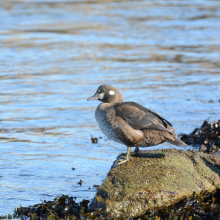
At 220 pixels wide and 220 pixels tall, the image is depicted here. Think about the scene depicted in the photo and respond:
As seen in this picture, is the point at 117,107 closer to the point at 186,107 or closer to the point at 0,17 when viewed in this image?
the point at 186,107

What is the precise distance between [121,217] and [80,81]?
9217mm

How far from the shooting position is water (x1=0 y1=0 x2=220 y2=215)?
22.6ft

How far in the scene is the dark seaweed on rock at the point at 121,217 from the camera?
14.8ft

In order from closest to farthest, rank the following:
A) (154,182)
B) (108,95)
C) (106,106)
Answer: (154,182)
(106,106)
(108,95)

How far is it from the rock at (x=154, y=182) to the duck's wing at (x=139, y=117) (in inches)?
15.2

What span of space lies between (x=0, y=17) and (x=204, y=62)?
15056 mm

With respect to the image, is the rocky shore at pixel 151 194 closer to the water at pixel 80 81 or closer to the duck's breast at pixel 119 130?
the duck's breast at pixel 119 130

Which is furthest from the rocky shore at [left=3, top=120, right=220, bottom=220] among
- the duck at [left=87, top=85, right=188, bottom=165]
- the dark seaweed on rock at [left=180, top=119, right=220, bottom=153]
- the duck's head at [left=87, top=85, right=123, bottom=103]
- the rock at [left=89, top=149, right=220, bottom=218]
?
the dark seaweed on rock at [left=180, top=119, right=220, bottom=153]

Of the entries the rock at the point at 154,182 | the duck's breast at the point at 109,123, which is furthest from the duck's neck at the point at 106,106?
the rock at the point at 154,182

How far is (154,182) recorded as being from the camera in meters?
4.76

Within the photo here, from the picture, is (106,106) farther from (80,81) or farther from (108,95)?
(80,81)

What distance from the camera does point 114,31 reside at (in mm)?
22156

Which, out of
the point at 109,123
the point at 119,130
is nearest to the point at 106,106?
the point at 109,123

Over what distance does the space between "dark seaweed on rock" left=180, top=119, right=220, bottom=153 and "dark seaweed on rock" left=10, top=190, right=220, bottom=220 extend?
2357 mm
